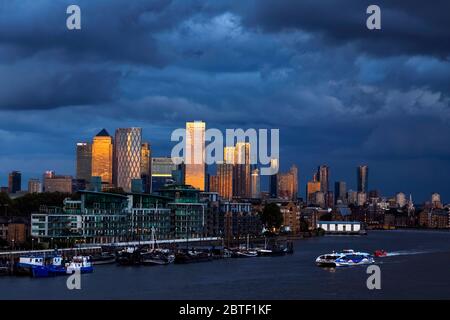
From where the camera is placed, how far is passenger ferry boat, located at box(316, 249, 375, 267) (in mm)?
61003

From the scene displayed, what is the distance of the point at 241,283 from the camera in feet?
153

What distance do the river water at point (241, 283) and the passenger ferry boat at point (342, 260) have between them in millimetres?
851

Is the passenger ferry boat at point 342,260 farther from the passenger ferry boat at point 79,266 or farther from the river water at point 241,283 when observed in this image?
the passenger ferry boat at point 79,266

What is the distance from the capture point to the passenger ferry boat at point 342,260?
2402 inches

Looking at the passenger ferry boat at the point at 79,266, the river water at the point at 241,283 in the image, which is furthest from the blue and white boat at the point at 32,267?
the passenger ferry boat at the point at 79,266

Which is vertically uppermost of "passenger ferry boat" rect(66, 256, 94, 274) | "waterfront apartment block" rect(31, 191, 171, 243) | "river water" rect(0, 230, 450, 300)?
"waterfront apartment block" rect(31, 191, 171, 243)

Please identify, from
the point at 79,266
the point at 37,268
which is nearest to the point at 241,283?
the point at 79,266

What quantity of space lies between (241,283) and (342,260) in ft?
57.3

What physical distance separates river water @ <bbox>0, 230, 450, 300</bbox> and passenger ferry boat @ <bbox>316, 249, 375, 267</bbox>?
2.79 ft

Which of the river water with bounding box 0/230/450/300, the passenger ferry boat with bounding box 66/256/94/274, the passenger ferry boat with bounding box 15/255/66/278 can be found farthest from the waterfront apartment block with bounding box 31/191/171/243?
the passenger ferry boat with bounding box 15/255/66/278

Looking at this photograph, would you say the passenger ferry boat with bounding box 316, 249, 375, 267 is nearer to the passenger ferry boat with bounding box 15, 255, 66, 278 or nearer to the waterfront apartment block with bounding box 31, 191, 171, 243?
the passenger ferry boat with bounding box 15, 255, 66, 278

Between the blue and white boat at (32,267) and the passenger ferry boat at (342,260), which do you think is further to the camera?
the passenger ferry boat at (342,260)

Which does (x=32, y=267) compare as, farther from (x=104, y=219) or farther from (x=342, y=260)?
(x=104, y=219)
